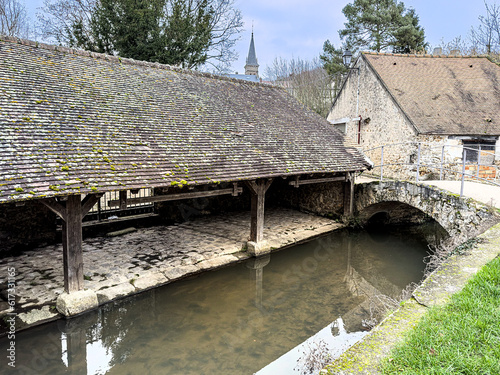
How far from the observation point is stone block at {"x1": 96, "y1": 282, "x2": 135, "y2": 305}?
17.7 feet

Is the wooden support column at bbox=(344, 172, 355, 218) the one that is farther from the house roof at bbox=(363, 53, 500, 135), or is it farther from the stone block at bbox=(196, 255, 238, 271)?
the stone block at bbox=(196, 255, 238, 271)

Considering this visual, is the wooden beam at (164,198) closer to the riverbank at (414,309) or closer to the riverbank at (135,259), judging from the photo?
the riverbank at (135,259)

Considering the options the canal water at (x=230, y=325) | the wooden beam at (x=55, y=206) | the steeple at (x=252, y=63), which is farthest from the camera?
the steeple at (x=252, y=63)

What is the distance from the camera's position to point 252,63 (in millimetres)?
33906

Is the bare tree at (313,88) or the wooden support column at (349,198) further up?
the bare tree at (313,88)

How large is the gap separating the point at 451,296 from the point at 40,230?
26.5 feet

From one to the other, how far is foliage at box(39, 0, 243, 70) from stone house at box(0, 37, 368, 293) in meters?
5.33

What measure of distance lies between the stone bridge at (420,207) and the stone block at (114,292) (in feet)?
20.0

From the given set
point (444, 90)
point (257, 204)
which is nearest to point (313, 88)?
point (444, 90)

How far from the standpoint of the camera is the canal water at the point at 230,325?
408 cm

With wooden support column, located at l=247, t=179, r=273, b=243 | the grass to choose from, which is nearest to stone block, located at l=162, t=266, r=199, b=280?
wooden support column, located at l=247, t=179, r=273, b=243

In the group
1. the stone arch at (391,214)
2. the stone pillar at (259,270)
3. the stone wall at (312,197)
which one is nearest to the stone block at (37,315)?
the stone pillar at (259,270)

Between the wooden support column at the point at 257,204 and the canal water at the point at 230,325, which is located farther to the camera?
the wooden support column at the point at 257,204

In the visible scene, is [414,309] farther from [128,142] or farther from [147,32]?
[147,32]
